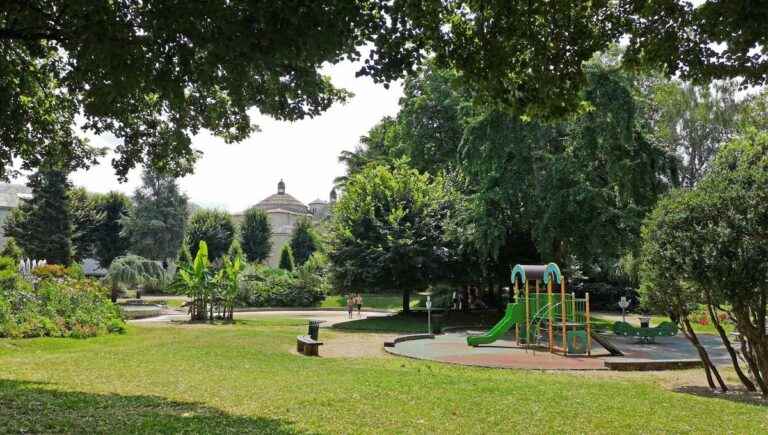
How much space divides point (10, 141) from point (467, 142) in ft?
55.7

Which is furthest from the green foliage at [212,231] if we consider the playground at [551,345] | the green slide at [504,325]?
the green slide at [504,325]

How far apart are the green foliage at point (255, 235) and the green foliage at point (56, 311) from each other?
1955 inches

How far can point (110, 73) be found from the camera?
690cm

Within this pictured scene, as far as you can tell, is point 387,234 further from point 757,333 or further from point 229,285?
point 757,333

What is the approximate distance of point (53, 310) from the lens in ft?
64.9

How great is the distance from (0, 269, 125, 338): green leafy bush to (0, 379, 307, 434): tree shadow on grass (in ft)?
33.4

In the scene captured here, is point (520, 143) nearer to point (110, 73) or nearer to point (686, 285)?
point (686, 285)

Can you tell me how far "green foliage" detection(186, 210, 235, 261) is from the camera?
66.6m

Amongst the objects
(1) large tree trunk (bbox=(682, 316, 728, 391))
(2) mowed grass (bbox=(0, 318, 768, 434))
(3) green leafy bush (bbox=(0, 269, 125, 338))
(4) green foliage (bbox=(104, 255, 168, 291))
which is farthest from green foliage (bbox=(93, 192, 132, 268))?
(1) large tree trunk (bbox=(682, 316, 728, 391))

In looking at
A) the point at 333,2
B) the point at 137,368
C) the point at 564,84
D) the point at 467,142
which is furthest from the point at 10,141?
the point at 467,142

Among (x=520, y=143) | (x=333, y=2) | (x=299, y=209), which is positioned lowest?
(x=333, y=2)

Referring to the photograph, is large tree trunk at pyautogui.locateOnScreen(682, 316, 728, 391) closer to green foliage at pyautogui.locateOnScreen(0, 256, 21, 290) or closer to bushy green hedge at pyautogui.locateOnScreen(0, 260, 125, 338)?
bushy green hedge at pyautogui.locateOnScreen(0, 260, 125, 338)

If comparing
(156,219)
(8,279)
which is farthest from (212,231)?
(8,279)

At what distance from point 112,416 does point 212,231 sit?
61.2 metres
